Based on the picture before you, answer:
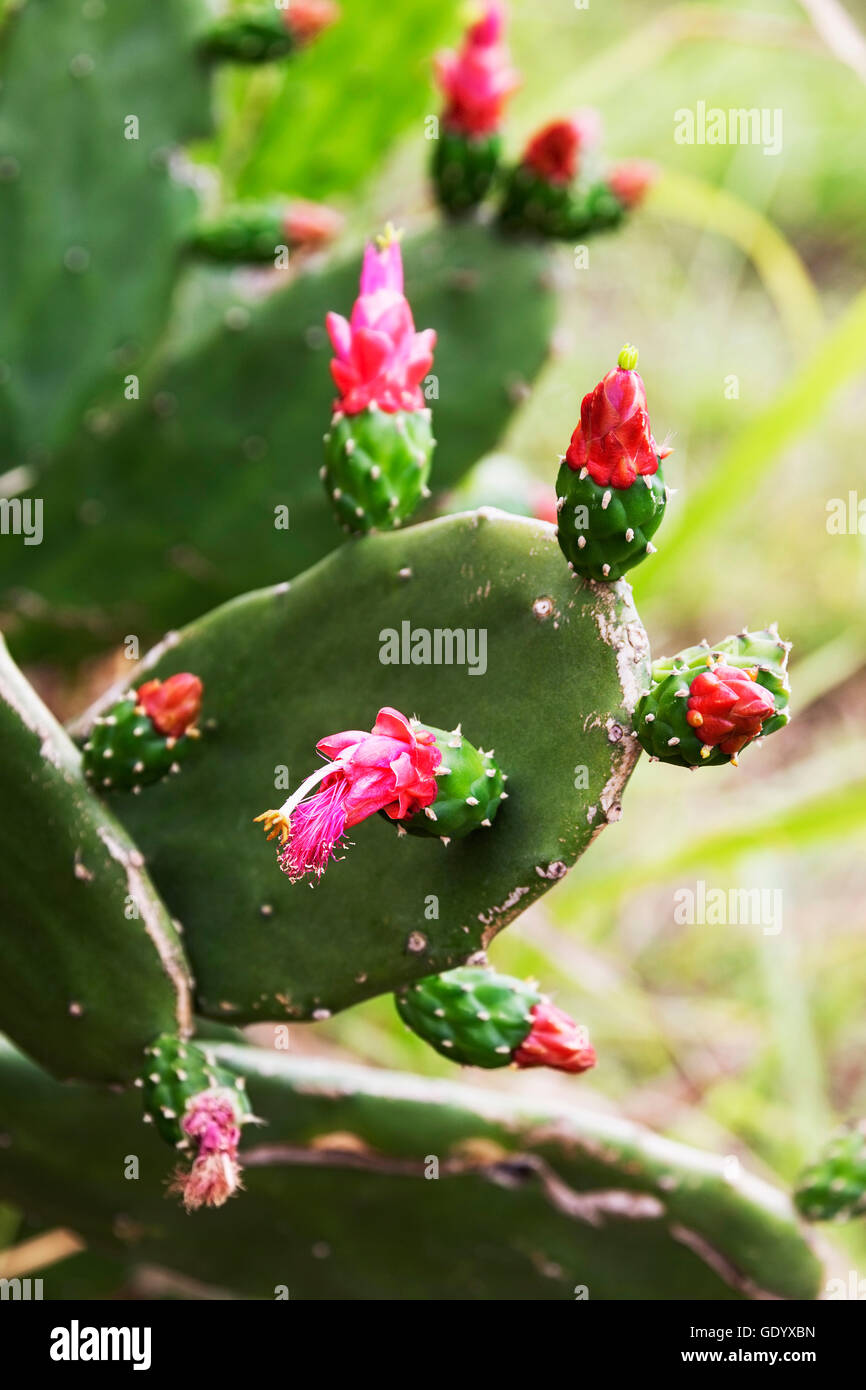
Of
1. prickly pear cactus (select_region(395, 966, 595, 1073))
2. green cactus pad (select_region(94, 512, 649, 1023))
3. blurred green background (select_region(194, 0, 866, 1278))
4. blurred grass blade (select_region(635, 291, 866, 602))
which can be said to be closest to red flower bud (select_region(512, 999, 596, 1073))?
prickly pear cactus (select_region(395, 966, 595, 1073))

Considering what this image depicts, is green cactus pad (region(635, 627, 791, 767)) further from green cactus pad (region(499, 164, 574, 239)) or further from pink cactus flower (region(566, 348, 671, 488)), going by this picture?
green cactus pad (region(499, 164, 574, 239))

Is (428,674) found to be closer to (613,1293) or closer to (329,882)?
(329,882)

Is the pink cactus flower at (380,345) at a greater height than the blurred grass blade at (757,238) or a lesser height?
lesser

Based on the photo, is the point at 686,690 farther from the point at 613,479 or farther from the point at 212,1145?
the point at 212,1145

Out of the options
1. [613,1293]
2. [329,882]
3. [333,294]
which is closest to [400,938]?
[329,882]

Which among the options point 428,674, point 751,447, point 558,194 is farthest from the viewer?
point 751,447

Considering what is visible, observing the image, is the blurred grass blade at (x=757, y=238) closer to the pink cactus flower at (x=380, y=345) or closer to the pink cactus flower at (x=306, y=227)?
the pink cactus flower at (x=306, y=227)

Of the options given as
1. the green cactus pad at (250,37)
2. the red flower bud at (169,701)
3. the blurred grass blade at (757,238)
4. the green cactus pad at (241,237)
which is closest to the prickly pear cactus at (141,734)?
the red flower bud at (169,701)
